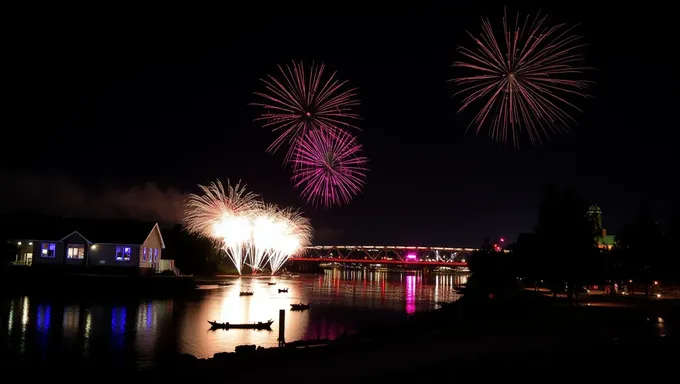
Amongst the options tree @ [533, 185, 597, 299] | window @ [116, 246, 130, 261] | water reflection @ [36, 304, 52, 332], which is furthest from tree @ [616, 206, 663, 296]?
window @ [116, 246, 130, 261]

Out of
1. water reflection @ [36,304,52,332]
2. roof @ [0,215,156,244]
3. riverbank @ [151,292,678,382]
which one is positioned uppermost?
roof @ [0,215,156,244]

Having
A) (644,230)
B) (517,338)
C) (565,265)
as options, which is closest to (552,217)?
(565,265)

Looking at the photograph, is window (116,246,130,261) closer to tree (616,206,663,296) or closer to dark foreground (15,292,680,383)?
dark foreground (15,292,680,383)

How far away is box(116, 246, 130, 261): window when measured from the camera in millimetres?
61781

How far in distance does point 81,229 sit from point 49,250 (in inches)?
149

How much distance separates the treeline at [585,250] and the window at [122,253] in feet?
132

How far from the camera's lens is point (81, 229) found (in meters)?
62.2

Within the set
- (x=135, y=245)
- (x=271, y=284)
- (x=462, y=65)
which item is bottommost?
(x=271, y=284)

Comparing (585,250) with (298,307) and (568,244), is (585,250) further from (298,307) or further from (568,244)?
(298,307)

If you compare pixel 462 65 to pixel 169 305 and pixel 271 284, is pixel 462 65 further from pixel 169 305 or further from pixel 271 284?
pixel 271 284

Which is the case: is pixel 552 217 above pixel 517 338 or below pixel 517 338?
above

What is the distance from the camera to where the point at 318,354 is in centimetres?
1925

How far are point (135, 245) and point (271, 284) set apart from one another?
44301 millimetres

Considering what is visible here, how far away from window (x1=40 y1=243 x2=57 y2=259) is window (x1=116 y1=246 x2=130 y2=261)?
6.37 meters
